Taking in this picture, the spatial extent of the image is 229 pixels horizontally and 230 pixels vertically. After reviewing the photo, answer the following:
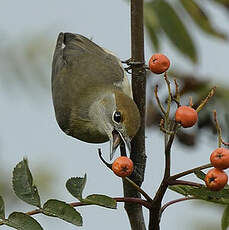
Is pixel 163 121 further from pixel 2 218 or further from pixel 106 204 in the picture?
pixel 2 218

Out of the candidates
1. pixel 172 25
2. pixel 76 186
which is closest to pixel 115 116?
pixel 172 25

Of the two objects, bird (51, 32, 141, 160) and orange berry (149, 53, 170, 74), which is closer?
orange berry (149, 53, 170, 74)

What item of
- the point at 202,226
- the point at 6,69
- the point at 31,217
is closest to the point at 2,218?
the point at 31,217

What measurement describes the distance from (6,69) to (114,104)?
1.07 meters

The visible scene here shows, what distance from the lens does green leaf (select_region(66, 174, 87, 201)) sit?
2.71 meters

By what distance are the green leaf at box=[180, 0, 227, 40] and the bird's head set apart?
2.26 feet

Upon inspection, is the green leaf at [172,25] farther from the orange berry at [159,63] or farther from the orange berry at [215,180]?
the orange berry at [215,180]

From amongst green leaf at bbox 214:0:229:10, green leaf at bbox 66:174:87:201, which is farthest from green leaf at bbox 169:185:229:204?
green leaf at bbox 214:0:229:10

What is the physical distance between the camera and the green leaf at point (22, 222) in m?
2.69

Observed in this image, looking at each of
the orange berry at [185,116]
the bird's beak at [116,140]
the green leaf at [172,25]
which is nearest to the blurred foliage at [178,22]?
the green leaf at [172,25]

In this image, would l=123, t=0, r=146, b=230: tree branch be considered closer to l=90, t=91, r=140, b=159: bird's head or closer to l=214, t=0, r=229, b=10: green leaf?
l=90, t=91, r=140, b=159: bird's head

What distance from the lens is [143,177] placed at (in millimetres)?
3184

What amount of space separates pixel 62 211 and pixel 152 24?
186 cm

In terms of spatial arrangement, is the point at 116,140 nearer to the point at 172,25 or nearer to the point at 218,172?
the point at 172,25
